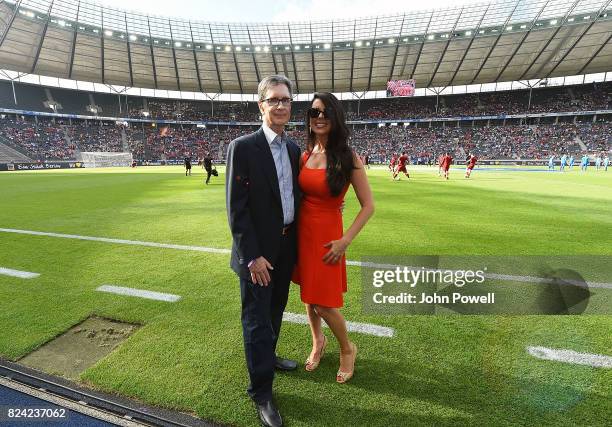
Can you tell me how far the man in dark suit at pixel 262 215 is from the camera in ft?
7.09

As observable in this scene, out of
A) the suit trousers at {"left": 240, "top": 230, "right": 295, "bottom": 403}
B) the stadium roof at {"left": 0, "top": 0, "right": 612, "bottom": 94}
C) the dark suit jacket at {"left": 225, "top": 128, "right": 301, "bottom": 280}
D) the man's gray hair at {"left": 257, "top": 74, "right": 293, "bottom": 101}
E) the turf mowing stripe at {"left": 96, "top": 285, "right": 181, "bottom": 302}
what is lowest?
the turf mowing stripe at {"left": 96, "top": 285, "right": 181, "bottom": 302}

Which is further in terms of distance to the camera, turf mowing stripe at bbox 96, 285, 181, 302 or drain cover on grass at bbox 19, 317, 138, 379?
turf mowing stripe at bbox 96, 285, 181, 302

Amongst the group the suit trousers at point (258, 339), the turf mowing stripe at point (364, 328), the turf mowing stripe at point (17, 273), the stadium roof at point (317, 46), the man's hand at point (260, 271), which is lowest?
the turf mowing stripe at point (364, 328)

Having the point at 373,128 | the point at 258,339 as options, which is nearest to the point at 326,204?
the point at 258,339

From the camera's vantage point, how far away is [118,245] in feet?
19.9

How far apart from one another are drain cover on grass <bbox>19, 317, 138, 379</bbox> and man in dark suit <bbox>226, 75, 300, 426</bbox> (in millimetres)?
1528

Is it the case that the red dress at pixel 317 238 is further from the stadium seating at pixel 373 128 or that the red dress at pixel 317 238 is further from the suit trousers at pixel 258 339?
the stadium seating at pixel 373 128

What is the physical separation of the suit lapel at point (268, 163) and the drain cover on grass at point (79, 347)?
2218mm

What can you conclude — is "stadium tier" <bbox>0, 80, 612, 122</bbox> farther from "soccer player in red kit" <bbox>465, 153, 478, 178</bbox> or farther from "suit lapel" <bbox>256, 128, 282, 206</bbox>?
"suit lapel" <bbox>256, 128, 282, 206</bbox>

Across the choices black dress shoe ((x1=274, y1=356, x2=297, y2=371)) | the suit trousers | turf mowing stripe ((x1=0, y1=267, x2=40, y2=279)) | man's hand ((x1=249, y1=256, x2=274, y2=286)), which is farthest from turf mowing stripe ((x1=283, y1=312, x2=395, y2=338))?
turf mowing stripe ((x1=0, y1=267, x2=40, y2=279))

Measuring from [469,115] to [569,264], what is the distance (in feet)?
191

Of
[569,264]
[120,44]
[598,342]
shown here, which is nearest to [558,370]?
[598,342]

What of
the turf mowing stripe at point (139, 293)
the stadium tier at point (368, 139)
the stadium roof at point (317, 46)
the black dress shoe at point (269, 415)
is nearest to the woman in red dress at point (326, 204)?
the black dress shoe at point (269, 415)

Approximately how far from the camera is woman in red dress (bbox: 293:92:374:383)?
2.35 metres
